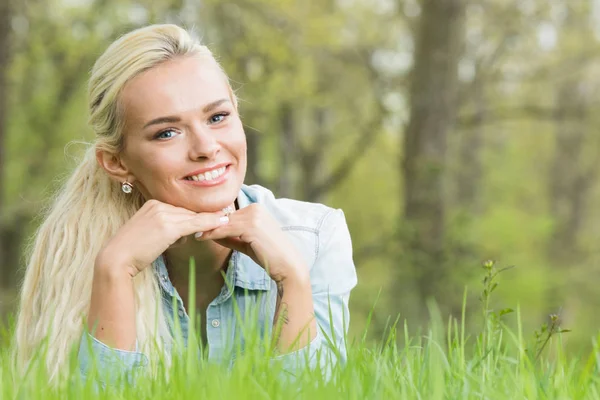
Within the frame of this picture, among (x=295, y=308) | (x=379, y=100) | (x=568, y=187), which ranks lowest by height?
(x=295, y=308)

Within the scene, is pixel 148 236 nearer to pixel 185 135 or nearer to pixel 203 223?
pixel 203 223

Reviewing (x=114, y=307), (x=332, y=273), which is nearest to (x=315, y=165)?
(x=332, y=273)

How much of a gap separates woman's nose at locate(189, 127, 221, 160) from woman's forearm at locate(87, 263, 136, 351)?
48cm

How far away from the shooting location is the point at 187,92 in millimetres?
3043

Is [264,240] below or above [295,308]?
above

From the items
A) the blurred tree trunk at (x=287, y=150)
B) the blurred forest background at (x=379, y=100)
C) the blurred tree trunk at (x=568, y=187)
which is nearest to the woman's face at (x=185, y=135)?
the blurred forest background at (x=379, y=100)

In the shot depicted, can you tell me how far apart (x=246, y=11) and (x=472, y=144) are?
462 inches

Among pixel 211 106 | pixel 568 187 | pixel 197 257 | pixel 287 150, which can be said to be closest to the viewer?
pixel 211 106

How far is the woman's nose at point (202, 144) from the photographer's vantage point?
298cm

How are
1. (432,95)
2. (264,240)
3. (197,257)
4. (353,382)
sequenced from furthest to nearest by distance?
(432,95)
(197,257)
(264,240)
(353,382)

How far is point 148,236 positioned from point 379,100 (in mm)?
7219

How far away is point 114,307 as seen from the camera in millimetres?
2893

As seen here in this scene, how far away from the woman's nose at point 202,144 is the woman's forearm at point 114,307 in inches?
18.7

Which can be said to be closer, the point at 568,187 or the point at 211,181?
the point at 211,181
